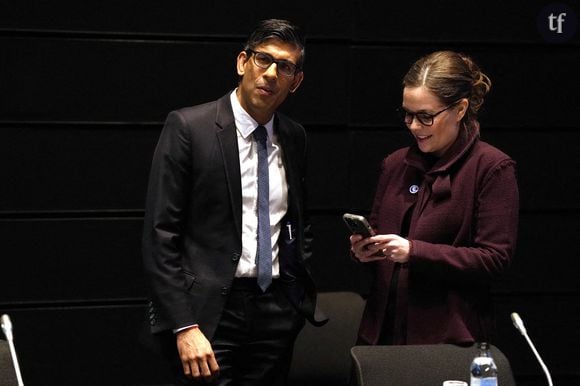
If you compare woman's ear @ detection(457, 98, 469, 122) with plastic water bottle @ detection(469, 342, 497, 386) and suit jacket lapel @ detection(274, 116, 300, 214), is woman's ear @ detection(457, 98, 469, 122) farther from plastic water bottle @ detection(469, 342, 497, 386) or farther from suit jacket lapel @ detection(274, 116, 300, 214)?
plastic water bottle @ detection(469, 342, 497, 386)

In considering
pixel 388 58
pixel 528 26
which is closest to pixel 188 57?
pixel 388 58

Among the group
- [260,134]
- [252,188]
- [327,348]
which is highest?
[260,134]

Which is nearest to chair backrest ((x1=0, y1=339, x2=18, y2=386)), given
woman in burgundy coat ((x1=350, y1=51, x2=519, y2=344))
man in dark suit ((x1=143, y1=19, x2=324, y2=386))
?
man in dark suit ((x1=143, y1=19, x2=324, y2=386))

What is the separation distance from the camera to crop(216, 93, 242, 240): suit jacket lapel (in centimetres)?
279

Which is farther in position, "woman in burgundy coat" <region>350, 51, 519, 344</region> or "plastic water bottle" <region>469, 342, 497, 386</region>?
"woman in burgundy coat" <region>350, 51, 519, 344</region>

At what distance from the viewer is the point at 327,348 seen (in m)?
3.38

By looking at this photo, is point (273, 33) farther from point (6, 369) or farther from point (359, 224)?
point (6, 369)

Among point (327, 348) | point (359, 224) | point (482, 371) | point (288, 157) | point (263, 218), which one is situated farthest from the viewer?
point (327, 348)

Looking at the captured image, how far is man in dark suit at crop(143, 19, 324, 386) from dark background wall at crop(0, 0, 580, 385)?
1.10 m

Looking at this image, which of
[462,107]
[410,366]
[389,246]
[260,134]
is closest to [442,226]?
[389,246]

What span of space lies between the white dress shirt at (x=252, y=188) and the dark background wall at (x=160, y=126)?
110 cm

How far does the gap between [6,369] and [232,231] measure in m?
0.72

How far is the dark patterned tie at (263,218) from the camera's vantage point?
2814 mm

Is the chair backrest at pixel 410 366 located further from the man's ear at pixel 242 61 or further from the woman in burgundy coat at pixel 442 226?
the man's ear at pixel 242 61
